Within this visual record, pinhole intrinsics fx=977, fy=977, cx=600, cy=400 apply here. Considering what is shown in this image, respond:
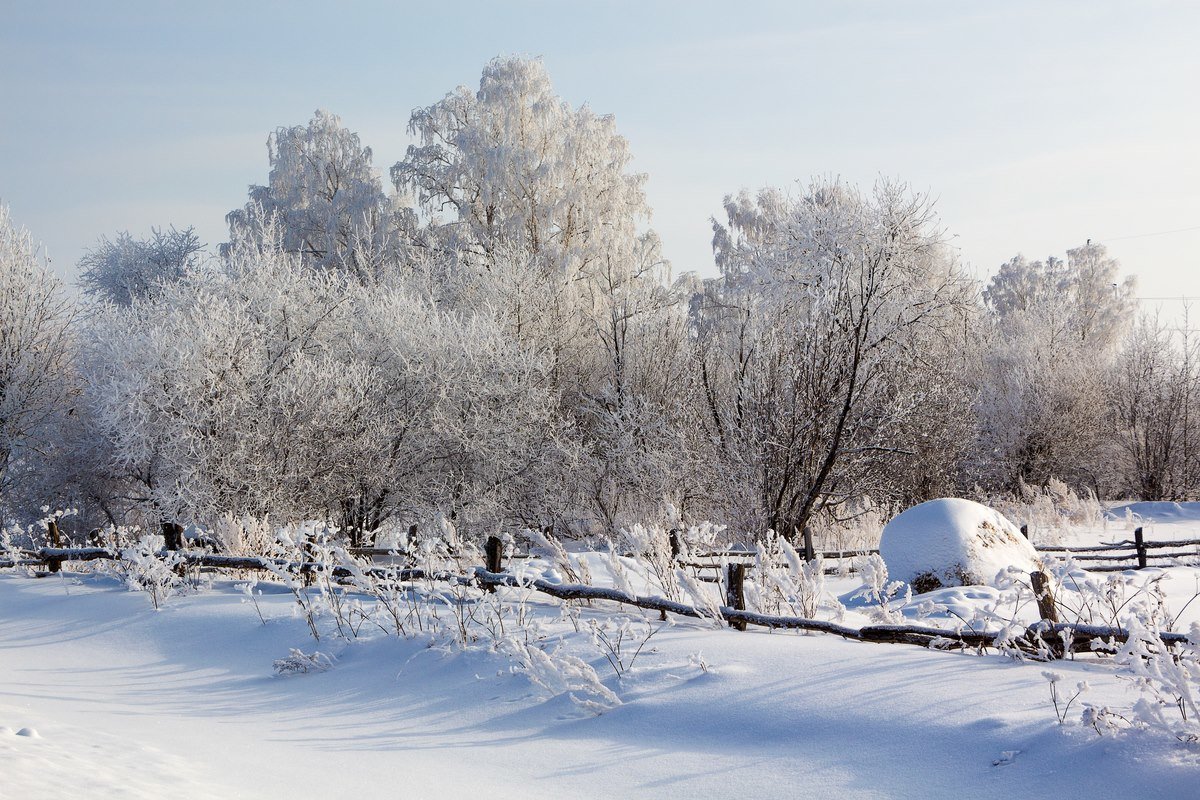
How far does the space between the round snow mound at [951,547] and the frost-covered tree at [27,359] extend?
16071mm

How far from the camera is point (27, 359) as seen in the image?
60.4ft

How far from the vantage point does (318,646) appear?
6977mm

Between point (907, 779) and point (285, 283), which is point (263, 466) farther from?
point (907, 779)

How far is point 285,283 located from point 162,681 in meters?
12.8

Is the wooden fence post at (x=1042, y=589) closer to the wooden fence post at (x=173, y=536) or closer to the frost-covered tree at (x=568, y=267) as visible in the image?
the wooden fence post at (x=173, y=536)

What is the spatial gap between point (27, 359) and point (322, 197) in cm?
1293

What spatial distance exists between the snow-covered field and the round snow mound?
3.49 m

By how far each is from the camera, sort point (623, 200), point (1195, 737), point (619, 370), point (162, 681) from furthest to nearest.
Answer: point (623, 200) < point (619, 370) < point (162, 681) < point (1195, 737)

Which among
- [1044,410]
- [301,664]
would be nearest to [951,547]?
[301,664]

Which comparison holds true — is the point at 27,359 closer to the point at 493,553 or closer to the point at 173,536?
the point at 173,536

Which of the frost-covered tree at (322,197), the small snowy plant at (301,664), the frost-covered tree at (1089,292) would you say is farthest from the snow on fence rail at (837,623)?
the frost-covered tree at (1089,292)

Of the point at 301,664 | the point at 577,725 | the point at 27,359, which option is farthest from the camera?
the point at 27,359

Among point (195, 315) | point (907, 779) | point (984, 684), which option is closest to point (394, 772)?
point (907, 779)

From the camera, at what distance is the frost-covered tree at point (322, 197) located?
1139 inches
